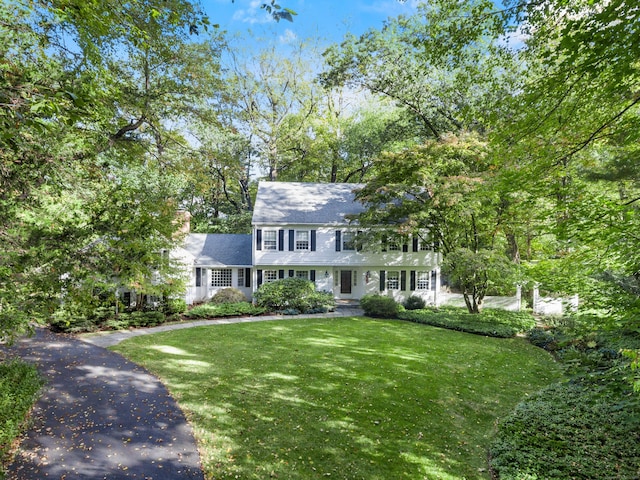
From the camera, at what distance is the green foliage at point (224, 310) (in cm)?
1705

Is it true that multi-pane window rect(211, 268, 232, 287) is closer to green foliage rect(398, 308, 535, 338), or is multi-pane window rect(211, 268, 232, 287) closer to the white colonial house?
the white colonial house

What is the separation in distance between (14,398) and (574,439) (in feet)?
32.7

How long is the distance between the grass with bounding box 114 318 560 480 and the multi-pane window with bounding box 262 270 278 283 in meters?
7.71

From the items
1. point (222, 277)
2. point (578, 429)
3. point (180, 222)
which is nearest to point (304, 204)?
point (222, 277)

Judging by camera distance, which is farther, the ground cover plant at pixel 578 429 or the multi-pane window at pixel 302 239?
the multi-pane window at pixel 302 239

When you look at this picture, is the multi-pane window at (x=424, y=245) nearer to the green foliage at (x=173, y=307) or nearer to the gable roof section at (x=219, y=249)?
the gable roof section at (x=219, y=249)

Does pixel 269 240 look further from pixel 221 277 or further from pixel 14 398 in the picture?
pixel 14 398

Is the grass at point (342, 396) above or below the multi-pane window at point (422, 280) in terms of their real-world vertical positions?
below

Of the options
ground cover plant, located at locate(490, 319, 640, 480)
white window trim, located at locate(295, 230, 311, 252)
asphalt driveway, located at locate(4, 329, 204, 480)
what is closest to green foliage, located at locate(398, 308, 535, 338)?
white window trim, located at locate(295, 230, 311, 252)

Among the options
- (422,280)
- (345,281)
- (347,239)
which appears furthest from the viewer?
(345,281)

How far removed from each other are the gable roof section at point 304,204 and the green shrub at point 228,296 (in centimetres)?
441

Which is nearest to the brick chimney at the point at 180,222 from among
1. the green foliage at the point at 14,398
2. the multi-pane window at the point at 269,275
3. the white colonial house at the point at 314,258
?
the white colonial house at the point at 314,258

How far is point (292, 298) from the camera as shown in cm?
1889

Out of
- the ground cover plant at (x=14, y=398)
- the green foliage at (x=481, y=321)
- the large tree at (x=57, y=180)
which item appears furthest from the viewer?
the green foliage at (x=481, y=321)
